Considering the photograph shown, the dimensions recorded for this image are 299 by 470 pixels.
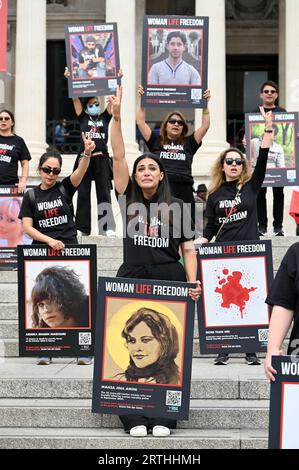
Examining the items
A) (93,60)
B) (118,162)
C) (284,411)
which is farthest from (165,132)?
(284,411)

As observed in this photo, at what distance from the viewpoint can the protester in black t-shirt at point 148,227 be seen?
1003cm

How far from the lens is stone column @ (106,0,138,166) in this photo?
102 feet

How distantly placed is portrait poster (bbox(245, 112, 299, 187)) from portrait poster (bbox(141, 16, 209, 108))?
2.73 metres

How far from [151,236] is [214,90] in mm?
20852

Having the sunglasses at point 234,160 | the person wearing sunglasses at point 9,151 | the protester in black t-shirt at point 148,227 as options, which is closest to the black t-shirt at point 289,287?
the protester in black t-shirt at point 148,227

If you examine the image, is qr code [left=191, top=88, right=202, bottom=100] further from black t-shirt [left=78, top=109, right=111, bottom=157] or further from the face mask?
the face mask

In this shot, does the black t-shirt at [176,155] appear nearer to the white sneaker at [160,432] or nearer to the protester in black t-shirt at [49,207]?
the protester in black t-shirt at [49,207]

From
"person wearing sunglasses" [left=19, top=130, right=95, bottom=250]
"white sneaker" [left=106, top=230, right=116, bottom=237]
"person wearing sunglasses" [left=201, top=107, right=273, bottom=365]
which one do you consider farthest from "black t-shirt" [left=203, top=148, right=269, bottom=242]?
"white sneaker" [left=106, top=230, right=116, bottom=237]

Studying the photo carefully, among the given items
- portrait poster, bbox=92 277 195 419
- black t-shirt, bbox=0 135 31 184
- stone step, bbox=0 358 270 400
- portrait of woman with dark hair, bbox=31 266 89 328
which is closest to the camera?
portrait poster, bbox=92 277 195 419

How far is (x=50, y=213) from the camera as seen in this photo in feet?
41.5

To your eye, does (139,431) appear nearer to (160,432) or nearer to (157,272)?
(160,432)

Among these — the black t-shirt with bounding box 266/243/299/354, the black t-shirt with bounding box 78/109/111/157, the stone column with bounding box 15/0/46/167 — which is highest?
the stone column with bounding box 15/0/46/167

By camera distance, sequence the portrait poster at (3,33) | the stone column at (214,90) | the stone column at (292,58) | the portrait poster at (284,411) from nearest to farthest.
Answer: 1. the portrait poster at (284,411)
2. the portrait poster at (3,33)
3. the stone column at (214,90)
4. the stone column at (292,58)

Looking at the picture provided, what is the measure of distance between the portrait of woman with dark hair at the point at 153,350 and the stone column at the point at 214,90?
20.8 metres
